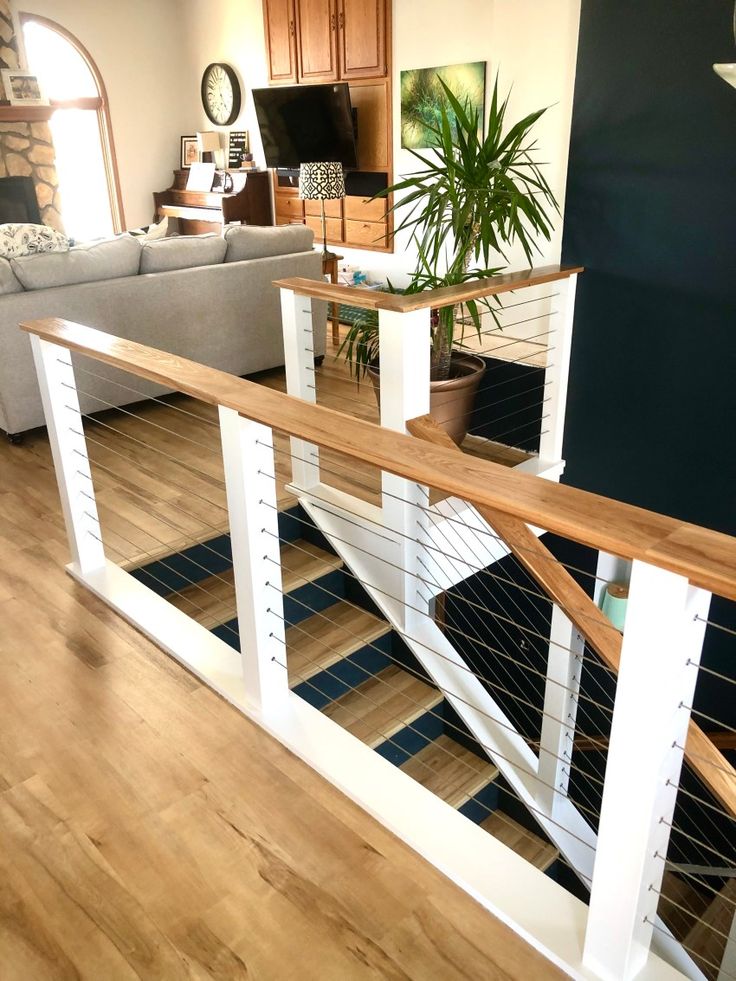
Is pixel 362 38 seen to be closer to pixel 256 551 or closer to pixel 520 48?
pixel 520 48

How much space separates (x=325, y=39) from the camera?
6.63 meters

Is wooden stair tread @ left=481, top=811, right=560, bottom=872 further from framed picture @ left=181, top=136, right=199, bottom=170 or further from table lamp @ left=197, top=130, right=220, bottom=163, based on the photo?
framed picture @ left=181, top=136, right=199, bottom=170

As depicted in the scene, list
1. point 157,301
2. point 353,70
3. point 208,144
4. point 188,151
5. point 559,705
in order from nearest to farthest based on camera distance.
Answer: point 559,705
point 157,301
point 353,70
point 208,144
point 188,151

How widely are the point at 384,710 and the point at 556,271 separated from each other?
6.05 feet

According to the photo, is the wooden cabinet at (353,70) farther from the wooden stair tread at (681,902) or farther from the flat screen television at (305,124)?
the wooden stair tread at (681,902)

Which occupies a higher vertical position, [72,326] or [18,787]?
[72,326]

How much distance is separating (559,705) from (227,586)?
1257mm

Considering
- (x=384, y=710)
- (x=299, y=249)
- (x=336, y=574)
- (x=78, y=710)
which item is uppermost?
(x=299, y=249)

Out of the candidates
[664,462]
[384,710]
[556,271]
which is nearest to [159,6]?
[556,271]

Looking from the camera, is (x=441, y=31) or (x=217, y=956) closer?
(x=217, y=956)

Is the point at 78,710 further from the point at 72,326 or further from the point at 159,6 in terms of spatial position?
the point at 159,6

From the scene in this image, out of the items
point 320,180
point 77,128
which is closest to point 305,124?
point 320,180

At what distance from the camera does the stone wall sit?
7293mm

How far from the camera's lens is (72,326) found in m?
2.34
